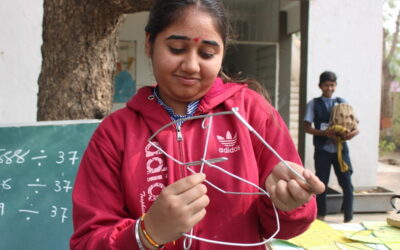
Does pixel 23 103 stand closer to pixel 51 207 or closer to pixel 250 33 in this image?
pixel 51 207

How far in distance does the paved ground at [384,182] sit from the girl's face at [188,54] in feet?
15.6

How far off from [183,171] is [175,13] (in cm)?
45

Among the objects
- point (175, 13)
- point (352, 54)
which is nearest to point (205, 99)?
point (175, 13)

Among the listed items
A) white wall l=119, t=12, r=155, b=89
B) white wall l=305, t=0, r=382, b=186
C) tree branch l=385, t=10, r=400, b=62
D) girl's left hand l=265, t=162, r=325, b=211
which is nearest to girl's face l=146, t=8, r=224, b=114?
girl's left hand l=265, t=162, r=325, b=211

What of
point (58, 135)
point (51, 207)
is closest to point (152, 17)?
point (58, 135)

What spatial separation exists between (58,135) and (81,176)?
1.63 meters

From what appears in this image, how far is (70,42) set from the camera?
2941 mm

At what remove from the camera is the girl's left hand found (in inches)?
41.1

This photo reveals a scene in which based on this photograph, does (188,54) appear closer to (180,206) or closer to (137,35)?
(180,206)

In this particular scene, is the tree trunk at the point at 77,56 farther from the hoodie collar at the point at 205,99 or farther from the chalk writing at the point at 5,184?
the hoodie collar at the point at 205,99

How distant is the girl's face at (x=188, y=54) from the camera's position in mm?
1217

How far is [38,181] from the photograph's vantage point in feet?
9.03

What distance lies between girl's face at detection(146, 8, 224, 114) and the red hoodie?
0.09 metres

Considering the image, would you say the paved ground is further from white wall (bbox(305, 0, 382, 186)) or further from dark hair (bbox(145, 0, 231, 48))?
dark hair (bbox(145, 0, 231, 48))
